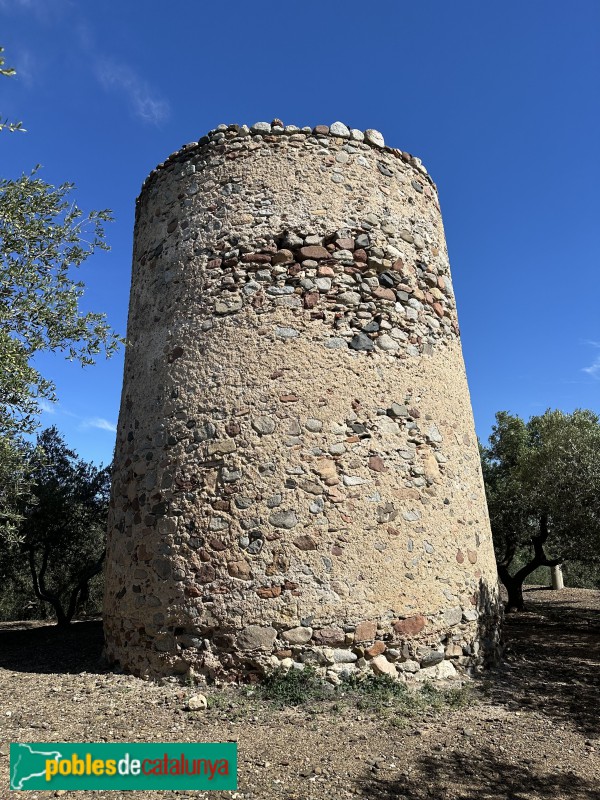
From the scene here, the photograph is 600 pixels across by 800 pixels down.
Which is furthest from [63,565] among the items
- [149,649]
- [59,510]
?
[149,649]

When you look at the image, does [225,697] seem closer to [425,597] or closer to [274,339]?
[425,597]

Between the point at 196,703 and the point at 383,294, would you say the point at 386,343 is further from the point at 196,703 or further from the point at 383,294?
the point at 196,703

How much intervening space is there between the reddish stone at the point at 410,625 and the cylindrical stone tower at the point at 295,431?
0.02m

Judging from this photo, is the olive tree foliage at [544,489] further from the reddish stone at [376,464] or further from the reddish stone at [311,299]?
the reddish stone at [311,299]

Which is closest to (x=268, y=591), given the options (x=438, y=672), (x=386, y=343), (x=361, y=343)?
(x=438, y=672)

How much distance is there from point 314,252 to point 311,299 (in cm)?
59

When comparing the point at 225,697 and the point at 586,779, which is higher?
the point at 225,697

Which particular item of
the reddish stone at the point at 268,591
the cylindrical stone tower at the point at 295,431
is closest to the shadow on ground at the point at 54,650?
the cylindrical stone tower at the point at 295,431

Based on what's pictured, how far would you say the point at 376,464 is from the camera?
590 centimetres

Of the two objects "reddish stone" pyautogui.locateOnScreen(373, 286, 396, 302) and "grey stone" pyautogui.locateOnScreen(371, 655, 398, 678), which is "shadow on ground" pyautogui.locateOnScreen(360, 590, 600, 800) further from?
"reddish stone" pyautogui.locateOnScreen(373, 286, 396, 302)

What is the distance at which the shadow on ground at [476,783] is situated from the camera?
365 centimetres

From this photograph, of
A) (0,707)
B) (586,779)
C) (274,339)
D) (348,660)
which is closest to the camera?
(586,779)

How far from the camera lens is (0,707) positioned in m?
4.96

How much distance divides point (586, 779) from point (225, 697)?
290 centimetres
